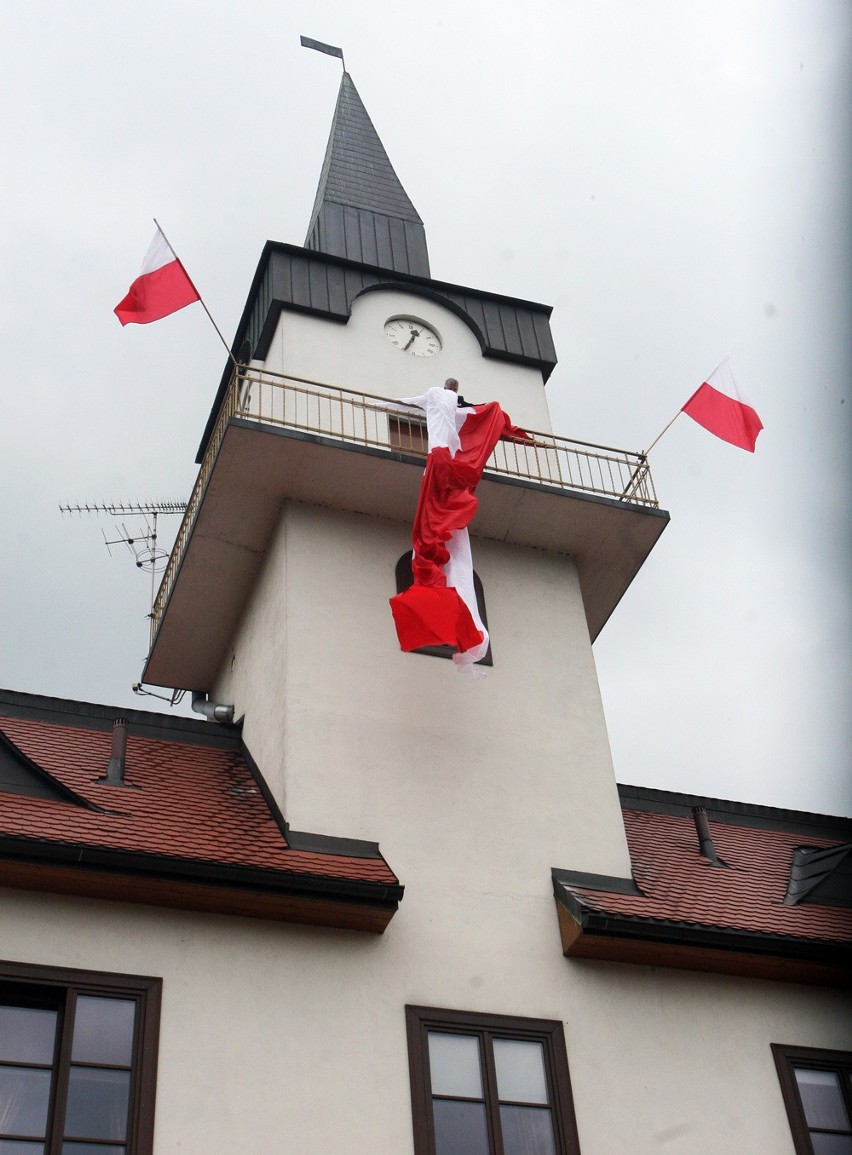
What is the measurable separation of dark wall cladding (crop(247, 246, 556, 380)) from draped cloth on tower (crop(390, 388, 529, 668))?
2.37 m

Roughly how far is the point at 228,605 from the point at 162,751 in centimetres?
296

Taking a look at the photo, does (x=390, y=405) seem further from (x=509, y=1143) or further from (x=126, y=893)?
(x=509, y=1143)

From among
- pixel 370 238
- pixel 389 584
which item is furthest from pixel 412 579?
pixel 370 238

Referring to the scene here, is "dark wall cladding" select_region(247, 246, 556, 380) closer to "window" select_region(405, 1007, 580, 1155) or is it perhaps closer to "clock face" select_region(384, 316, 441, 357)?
"clock face" select_region(384, 316, 441, 357)

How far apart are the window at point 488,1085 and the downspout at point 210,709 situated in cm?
591

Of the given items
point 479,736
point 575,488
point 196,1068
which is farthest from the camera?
point 575,488

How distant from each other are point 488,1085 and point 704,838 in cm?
534

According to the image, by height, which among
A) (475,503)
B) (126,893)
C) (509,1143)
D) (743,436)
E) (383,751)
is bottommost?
(509,1143)

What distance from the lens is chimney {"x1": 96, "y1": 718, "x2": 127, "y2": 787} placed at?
14.5 m

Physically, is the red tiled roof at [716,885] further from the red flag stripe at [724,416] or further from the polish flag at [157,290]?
the polish flag at [157,290]

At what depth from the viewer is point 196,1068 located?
11688 millimetres

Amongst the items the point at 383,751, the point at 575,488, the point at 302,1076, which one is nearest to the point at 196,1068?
the point at 302,1076

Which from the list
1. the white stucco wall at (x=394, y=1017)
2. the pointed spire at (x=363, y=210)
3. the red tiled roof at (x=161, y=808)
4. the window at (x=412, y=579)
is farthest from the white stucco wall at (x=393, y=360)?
the white stucco wall at (x=394, y=1017)

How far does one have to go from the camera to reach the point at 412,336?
20.0m
